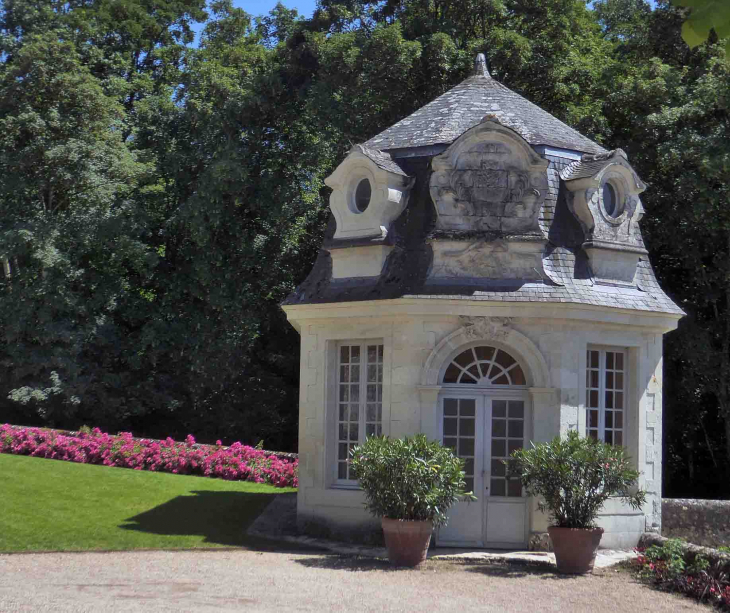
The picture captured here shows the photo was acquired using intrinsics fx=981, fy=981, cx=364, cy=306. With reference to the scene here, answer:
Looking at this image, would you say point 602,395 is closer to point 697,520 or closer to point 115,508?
point 697,520

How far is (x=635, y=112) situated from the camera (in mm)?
22016

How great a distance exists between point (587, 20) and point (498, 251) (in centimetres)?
1355

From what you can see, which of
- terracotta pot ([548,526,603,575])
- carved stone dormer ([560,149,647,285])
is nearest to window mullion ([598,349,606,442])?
carved stone dormer ([560,149,647,285])

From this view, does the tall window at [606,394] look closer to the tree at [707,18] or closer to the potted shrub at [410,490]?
the potted shrub at [410,490]

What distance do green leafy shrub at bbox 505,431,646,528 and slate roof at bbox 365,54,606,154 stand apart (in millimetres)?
4903

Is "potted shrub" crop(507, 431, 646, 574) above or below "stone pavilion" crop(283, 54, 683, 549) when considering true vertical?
below

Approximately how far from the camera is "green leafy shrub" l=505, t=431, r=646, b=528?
12.2m

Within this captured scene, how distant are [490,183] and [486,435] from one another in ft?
11.7

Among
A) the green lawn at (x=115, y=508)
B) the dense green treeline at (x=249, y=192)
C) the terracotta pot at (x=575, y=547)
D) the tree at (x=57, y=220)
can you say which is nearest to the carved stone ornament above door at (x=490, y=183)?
the terracotta pot at (x=575, y=547)

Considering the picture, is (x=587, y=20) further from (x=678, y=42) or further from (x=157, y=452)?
(x=157, y=452)

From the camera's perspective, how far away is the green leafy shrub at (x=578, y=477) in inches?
481

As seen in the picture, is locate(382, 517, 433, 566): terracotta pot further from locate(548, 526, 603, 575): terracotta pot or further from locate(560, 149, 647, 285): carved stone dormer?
locate(560, 149, 647, 285): carved stone dormer

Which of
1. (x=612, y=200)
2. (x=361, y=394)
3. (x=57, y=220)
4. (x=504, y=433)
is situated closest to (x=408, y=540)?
(x=504, y=433)

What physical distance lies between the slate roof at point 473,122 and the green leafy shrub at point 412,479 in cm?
496
